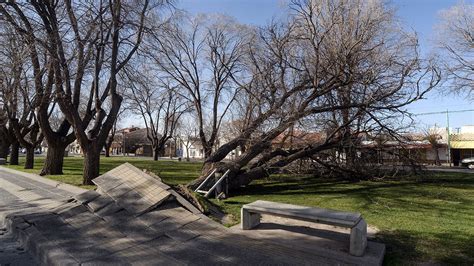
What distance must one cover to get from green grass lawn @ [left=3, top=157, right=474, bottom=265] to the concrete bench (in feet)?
1.52

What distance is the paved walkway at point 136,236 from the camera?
16.1ft

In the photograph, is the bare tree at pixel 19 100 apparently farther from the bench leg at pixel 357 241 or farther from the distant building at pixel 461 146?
the distant building at pixel 461 146

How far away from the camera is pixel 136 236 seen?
19.6ft

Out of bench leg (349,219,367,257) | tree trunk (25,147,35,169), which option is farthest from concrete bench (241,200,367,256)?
tree trunk (25,147,35,169)

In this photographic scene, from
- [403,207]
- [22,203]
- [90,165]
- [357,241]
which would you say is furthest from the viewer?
[90,165]

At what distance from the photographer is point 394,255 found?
5.08 meters

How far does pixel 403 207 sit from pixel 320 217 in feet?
14.0

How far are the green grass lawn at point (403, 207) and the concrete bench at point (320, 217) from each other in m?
0.46

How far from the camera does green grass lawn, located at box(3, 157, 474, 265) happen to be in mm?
5199

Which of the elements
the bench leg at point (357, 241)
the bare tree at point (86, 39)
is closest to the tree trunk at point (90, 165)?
the bare tree at point (86, 39)

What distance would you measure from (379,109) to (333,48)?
8.48ft

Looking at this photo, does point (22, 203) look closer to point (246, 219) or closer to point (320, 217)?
point (246, 219)

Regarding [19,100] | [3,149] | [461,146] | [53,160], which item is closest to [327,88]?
[53,160]

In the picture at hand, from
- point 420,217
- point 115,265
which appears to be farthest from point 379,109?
point 115,265
